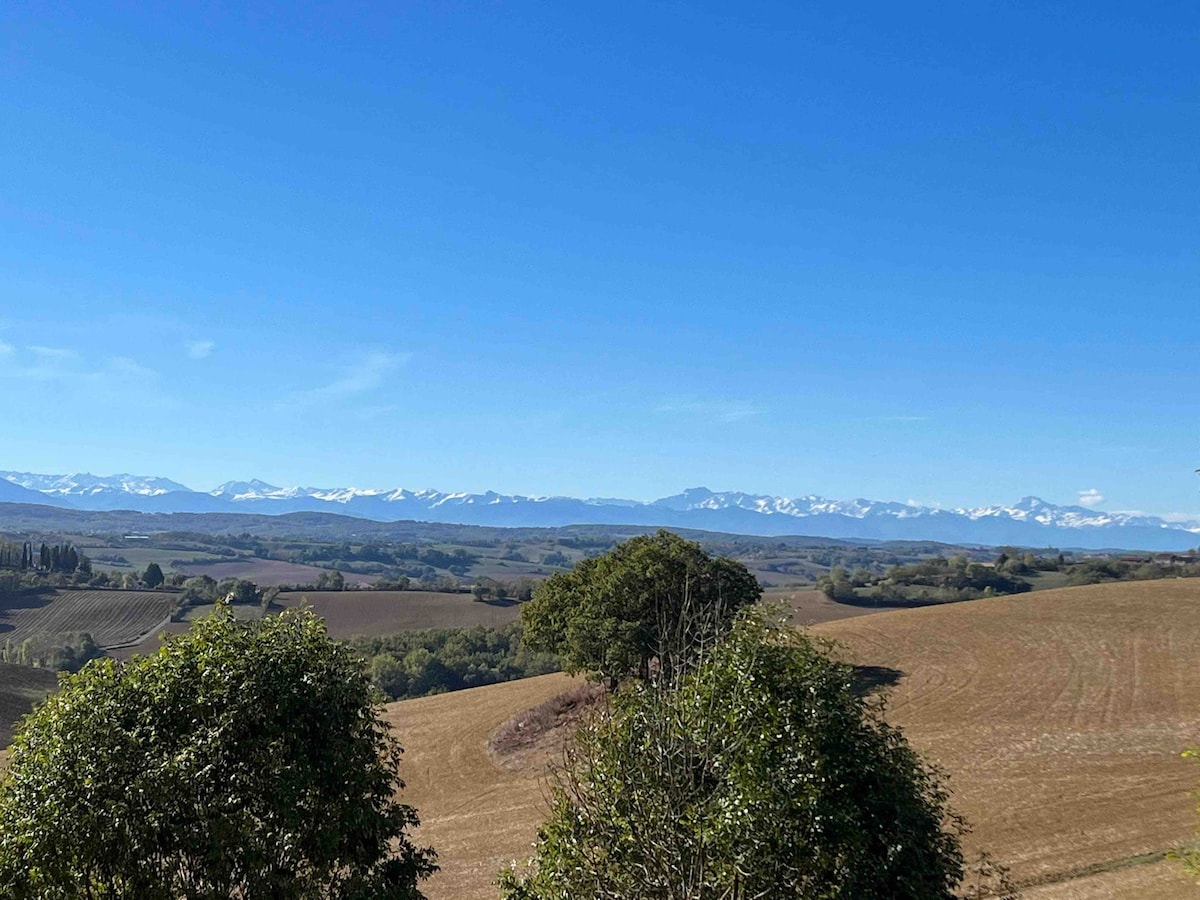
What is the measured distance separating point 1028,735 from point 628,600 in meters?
21.3

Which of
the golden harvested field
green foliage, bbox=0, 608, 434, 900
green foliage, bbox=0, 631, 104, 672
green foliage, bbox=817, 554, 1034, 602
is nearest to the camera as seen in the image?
green foliage, bbox=0, 608, 434, 900

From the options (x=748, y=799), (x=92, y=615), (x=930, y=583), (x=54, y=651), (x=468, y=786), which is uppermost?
(x=748, y=799)

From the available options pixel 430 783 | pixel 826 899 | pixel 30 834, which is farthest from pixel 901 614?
pixel 30 834

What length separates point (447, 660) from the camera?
109 meters

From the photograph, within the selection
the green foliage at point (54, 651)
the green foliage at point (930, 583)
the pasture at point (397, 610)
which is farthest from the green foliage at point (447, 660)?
the green foliage at point (930, 583)

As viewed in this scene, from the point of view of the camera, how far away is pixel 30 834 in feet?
47.2

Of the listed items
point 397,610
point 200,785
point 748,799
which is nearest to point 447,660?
point 397,610

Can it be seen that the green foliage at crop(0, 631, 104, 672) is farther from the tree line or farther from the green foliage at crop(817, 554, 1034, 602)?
the tree line

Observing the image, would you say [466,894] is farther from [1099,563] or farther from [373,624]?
[1099,563]

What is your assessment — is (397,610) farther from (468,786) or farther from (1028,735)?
(1028,735)

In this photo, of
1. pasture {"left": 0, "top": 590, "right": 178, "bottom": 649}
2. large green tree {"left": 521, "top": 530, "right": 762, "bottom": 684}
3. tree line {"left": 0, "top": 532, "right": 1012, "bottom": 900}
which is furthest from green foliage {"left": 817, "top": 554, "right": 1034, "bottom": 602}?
tree line {"left": 0, "top": 532, "right": 1012, "bottom": 900}

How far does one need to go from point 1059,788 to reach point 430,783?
3156cm

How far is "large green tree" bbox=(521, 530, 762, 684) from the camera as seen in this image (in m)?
48.0

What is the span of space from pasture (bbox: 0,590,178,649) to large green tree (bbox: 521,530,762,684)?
11557 centimetres
